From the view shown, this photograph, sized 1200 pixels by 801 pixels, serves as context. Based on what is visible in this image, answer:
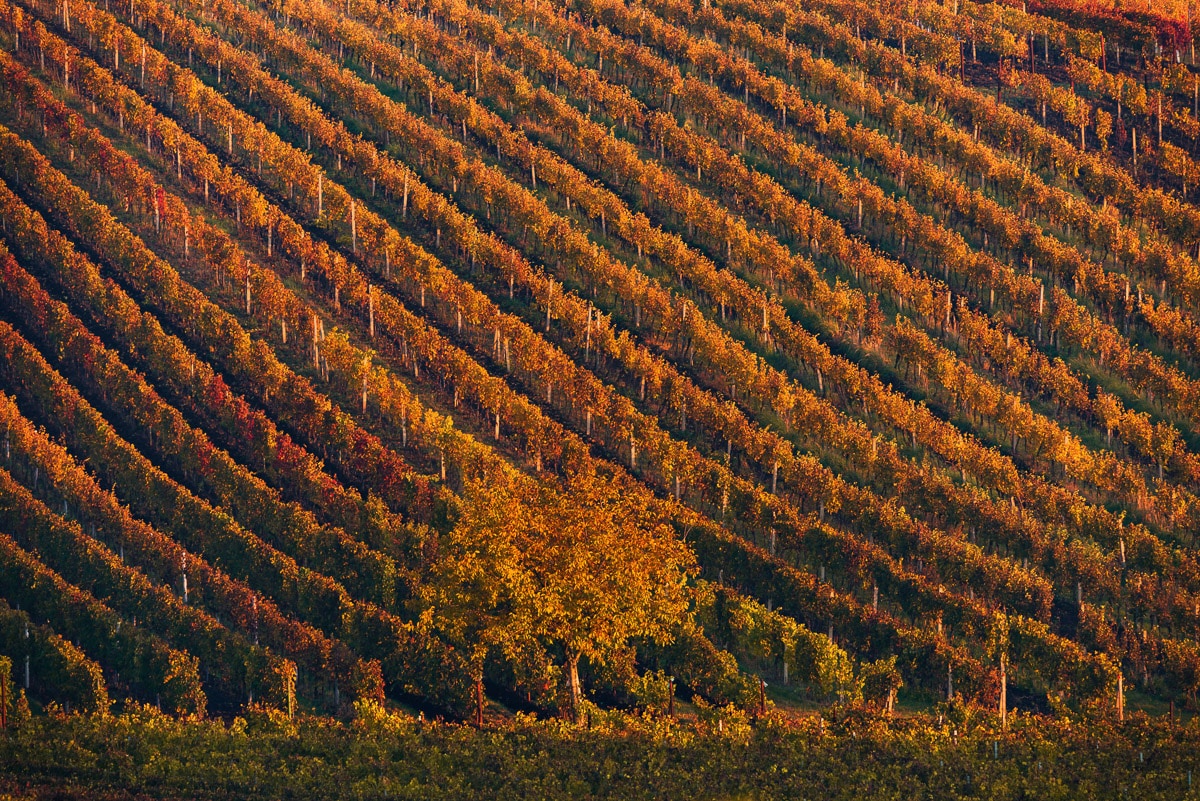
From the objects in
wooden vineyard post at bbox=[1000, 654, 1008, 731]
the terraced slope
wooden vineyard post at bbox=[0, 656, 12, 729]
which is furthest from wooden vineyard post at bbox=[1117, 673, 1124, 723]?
wooden vineyard post at bbox=[0, 656, 12, 729]

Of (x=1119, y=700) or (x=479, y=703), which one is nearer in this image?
(x=479, y=703)

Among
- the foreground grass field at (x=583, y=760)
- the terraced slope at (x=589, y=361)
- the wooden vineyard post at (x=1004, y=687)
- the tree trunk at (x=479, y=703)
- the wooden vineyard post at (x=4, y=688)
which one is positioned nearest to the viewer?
the foreground grass field at (x=583, y=760)

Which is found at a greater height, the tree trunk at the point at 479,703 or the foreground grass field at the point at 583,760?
the foreground grass field at the point at 583,760

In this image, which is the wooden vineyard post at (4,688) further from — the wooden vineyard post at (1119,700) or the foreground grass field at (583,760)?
the wooden vineyard post at (1119,700)

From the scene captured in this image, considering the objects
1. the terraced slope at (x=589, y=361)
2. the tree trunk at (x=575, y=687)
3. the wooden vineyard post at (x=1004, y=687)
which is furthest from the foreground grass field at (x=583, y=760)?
the wooden vineyard post at (x=1004, y=687)

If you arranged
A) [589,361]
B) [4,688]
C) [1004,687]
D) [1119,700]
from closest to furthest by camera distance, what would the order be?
[4,688] < [1119,700] < [1004,687] < [589,361]

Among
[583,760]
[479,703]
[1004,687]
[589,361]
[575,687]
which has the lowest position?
[479,703]

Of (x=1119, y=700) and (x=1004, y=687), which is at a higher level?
(x=1119, y=700)

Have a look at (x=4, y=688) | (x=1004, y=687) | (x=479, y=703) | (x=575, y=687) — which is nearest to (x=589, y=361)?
(x=575, y=687)

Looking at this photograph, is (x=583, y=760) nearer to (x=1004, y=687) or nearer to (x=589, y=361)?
(x=1004, y=687)

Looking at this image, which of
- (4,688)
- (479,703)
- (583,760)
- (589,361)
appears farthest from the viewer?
(589,361)

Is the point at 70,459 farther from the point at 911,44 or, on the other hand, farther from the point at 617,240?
the point at 911,44

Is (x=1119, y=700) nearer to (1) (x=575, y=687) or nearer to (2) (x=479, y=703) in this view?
(1) (x=575, y=687)
